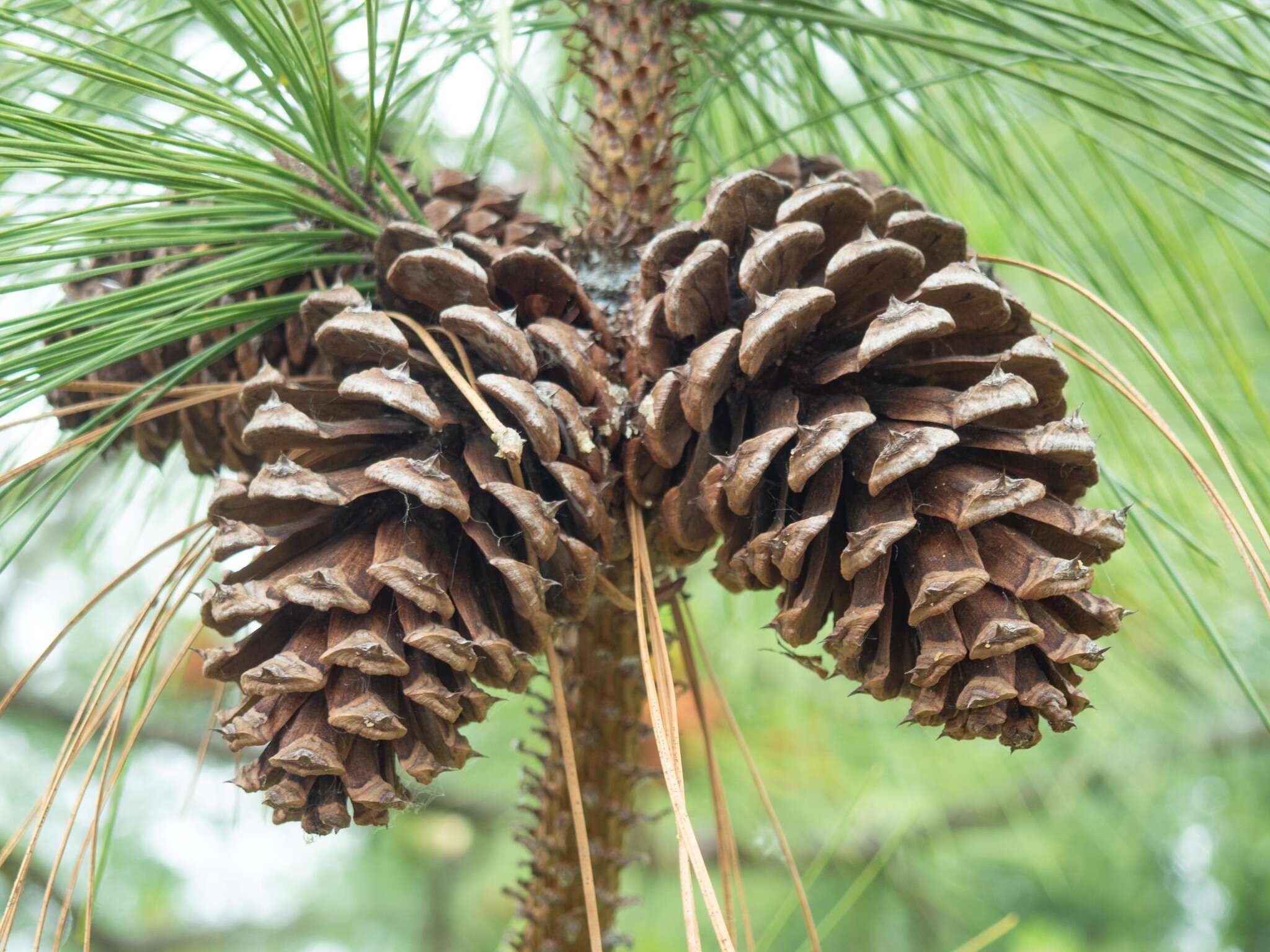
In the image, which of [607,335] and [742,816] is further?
[742,816]

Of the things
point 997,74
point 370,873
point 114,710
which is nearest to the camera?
point 114,710

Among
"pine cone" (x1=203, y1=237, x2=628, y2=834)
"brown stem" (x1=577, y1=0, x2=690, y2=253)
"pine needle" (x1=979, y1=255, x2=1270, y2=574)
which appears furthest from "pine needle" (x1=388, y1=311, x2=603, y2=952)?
"pine needle" (x1=979, y1=255, x2=1270, y2=574)

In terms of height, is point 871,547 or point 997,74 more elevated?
point 997,74

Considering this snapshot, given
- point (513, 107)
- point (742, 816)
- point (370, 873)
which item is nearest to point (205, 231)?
point (513, 107)

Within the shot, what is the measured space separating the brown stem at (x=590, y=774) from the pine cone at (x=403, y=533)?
0.14m

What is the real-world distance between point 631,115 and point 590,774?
1.40 feet

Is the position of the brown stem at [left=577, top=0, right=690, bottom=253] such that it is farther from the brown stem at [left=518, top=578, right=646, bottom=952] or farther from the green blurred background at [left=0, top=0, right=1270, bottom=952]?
the brown stem at [left=518, top=578, right=646, bottom=952]

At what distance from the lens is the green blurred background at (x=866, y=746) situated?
Answer: 0.92 m

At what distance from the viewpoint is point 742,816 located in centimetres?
146

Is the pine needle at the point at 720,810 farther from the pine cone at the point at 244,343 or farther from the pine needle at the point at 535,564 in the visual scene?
the pine cone at the point at 244,343

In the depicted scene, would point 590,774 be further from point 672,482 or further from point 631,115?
point 631,115

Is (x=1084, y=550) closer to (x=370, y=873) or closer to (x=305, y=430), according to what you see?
(x=305, y=430)

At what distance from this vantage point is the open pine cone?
436 mm

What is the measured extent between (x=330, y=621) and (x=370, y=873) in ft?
5.35
